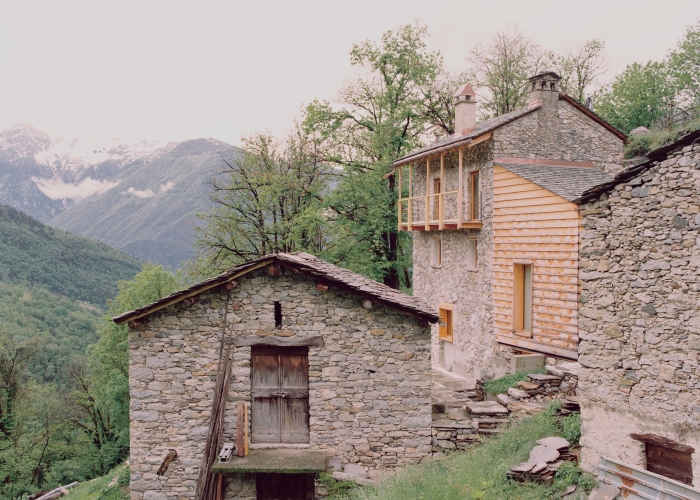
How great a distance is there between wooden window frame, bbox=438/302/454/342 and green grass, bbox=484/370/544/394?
438cm

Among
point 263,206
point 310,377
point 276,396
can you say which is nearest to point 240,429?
point 276,396

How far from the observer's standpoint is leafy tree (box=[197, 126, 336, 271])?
2536cm

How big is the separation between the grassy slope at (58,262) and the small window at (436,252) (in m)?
58.6

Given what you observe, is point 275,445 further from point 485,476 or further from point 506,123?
point 506,123

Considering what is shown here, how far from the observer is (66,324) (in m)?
56.5

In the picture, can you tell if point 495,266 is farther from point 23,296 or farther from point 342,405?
point 23,296

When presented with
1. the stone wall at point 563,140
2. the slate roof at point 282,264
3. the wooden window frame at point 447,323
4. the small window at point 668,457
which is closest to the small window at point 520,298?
the stone wall at point 563,140

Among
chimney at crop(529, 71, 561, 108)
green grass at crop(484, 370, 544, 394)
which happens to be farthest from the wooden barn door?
chimney at crop(529, 71, 561, 108)

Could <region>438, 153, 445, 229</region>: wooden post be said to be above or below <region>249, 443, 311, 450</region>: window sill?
above

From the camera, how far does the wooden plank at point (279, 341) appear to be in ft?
33.4

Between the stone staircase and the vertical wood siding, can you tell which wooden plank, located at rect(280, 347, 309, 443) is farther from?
the vertical wood siding

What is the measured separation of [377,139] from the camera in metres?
25.1

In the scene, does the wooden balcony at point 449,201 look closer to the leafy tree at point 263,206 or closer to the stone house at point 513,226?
the stone house at point 513,226

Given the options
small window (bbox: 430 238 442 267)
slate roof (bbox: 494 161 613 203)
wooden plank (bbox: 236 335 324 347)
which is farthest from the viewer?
small window (bbox: 430 238 442 267)
